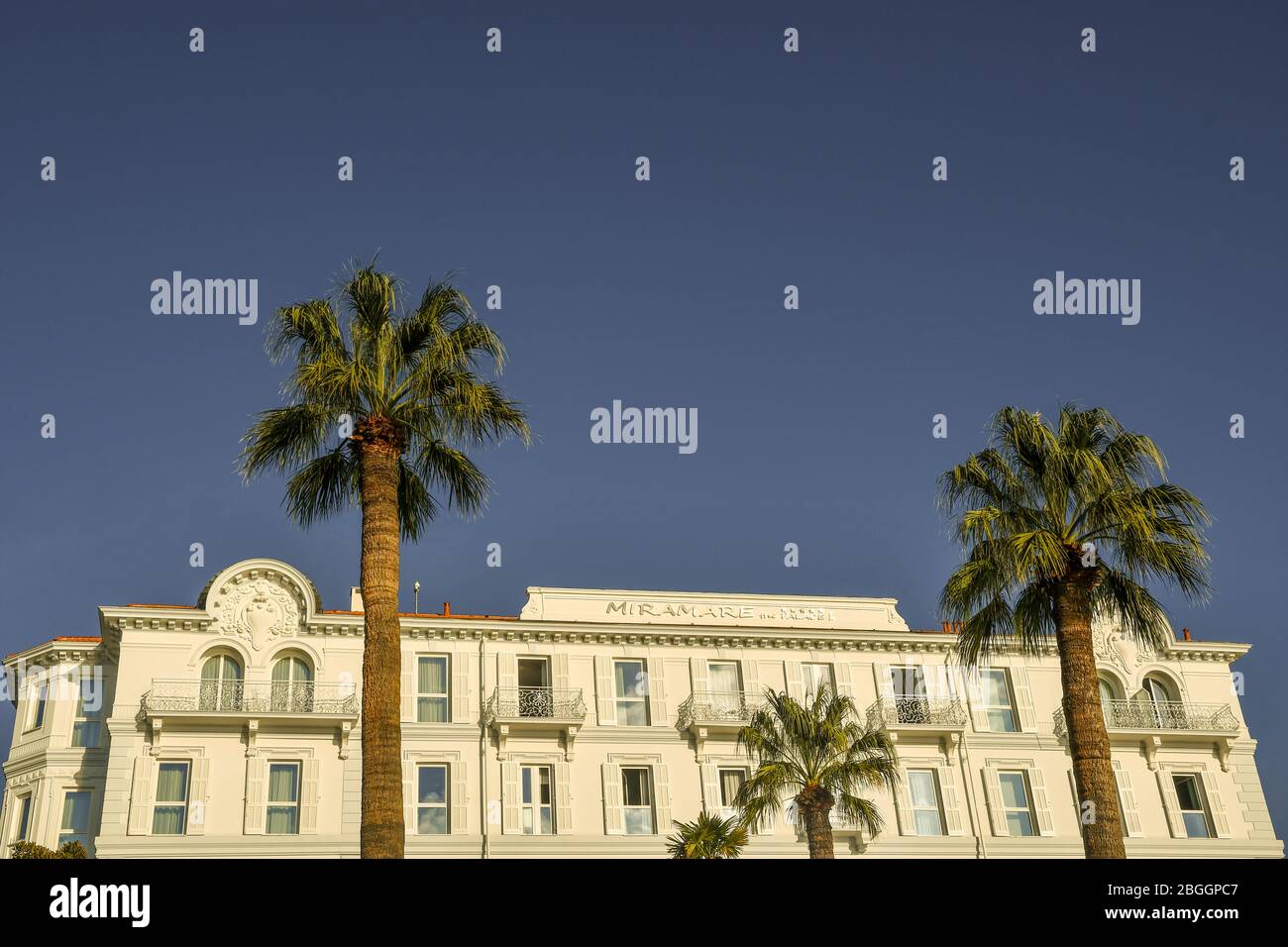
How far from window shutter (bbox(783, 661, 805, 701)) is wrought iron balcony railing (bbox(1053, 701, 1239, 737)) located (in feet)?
28.4

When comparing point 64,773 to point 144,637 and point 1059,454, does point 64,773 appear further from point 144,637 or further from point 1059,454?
point 1059,454

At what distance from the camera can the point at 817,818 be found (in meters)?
31.7

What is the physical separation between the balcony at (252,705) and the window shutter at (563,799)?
6.42 m

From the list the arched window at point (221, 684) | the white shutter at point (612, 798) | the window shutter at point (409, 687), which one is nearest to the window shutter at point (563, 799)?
the white shutter at point (612, 798)

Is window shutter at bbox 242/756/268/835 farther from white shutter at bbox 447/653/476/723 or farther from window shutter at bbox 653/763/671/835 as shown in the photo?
window shutter at bbox 653/763/671/835

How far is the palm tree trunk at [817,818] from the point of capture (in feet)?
103

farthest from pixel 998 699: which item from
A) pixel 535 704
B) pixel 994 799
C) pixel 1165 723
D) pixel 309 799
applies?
pixel 309 799

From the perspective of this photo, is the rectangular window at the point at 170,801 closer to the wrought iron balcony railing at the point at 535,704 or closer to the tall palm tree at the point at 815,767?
the wrought iron balcony railing at the point at 535,704

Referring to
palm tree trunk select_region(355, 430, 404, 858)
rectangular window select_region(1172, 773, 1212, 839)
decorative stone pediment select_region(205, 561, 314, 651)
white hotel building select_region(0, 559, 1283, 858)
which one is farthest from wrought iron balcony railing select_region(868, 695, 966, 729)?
palm tree trunk select_region(355, 430, 404, 858)
